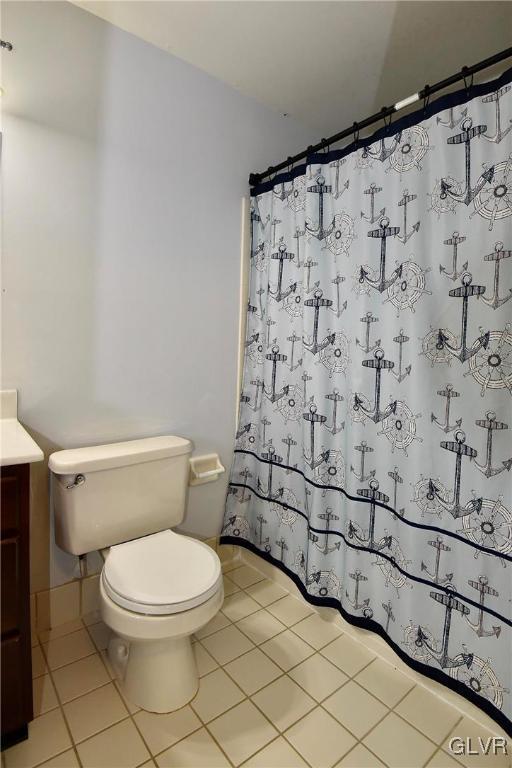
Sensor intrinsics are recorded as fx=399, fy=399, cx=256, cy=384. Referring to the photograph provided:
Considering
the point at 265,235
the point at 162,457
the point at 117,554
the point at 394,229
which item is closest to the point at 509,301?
the point at 394,229

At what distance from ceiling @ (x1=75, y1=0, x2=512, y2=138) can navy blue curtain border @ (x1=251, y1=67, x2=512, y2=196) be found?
1.01ft

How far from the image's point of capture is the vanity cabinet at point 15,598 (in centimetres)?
105

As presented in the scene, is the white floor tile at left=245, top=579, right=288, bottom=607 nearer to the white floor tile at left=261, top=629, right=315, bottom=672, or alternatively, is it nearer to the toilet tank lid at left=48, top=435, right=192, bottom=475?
the white floor tile at left=261, top=629, right=315, bottom=672

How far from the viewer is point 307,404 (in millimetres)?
1708

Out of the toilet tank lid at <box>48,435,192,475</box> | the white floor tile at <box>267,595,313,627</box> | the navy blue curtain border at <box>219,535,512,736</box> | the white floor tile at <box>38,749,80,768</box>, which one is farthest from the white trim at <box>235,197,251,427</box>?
the white floor tile at <box>38,749,80,768</box>

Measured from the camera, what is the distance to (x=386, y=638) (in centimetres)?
146

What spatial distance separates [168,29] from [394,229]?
119 cm

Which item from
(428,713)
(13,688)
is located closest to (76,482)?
(13,688)

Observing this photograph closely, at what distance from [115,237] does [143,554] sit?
1221mm

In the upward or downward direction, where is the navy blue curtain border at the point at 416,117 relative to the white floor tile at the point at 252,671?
upward

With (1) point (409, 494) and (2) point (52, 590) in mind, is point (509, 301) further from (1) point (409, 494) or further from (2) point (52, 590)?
(2) point (52, 590)

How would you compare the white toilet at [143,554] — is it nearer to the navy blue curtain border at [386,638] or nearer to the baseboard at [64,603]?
the baseboard at [64,603]

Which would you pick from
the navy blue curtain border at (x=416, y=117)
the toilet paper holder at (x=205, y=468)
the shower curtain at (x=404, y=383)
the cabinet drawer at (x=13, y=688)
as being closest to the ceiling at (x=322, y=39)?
the navy blue curtain border at (x=416, y=117)

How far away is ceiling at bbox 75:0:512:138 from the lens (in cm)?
142
